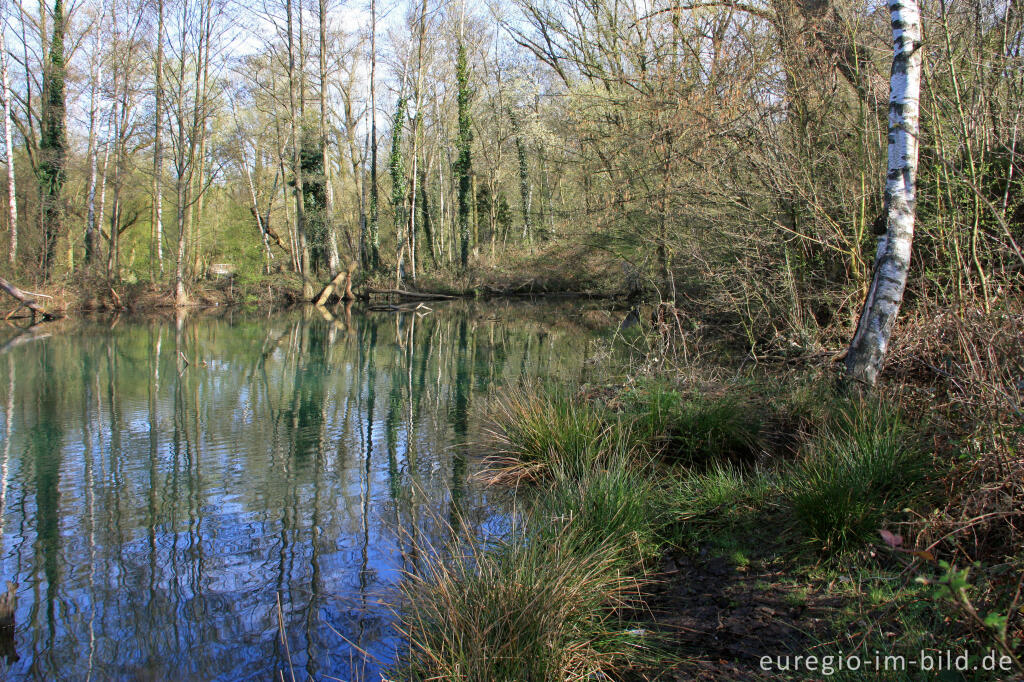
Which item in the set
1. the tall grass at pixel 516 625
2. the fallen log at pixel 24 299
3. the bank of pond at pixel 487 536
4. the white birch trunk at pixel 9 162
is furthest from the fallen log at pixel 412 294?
the tall grass at pixel 516 625

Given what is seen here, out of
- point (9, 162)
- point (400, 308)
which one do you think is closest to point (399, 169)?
point (400, 308)

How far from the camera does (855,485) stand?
13.3 feet

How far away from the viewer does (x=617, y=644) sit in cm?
341

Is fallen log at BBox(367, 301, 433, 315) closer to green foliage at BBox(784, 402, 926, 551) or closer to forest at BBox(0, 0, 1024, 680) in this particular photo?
forest at BBox(0, 0, 1024, 680)

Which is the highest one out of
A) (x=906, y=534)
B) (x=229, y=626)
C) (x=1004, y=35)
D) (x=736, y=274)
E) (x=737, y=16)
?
(x=737, y=16)

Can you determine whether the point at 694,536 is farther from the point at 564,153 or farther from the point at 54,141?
the point at 54,141

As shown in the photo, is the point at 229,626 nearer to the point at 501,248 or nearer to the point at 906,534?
the point at 906,534

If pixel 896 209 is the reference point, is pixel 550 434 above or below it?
below

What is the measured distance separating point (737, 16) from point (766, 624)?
1211 centimetres

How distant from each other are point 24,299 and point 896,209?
24.3 metres

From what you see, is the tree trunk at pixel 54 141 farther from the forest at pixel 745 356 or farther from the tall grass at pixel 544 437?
the tall grass at pixel 544 437

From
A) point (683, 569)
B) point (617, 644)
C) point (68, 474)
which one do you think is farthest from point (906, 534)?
point (68, 474)

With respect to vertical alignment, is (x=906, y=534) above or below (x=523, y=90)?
below

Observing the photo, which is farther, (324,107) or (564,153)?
(324,107)
